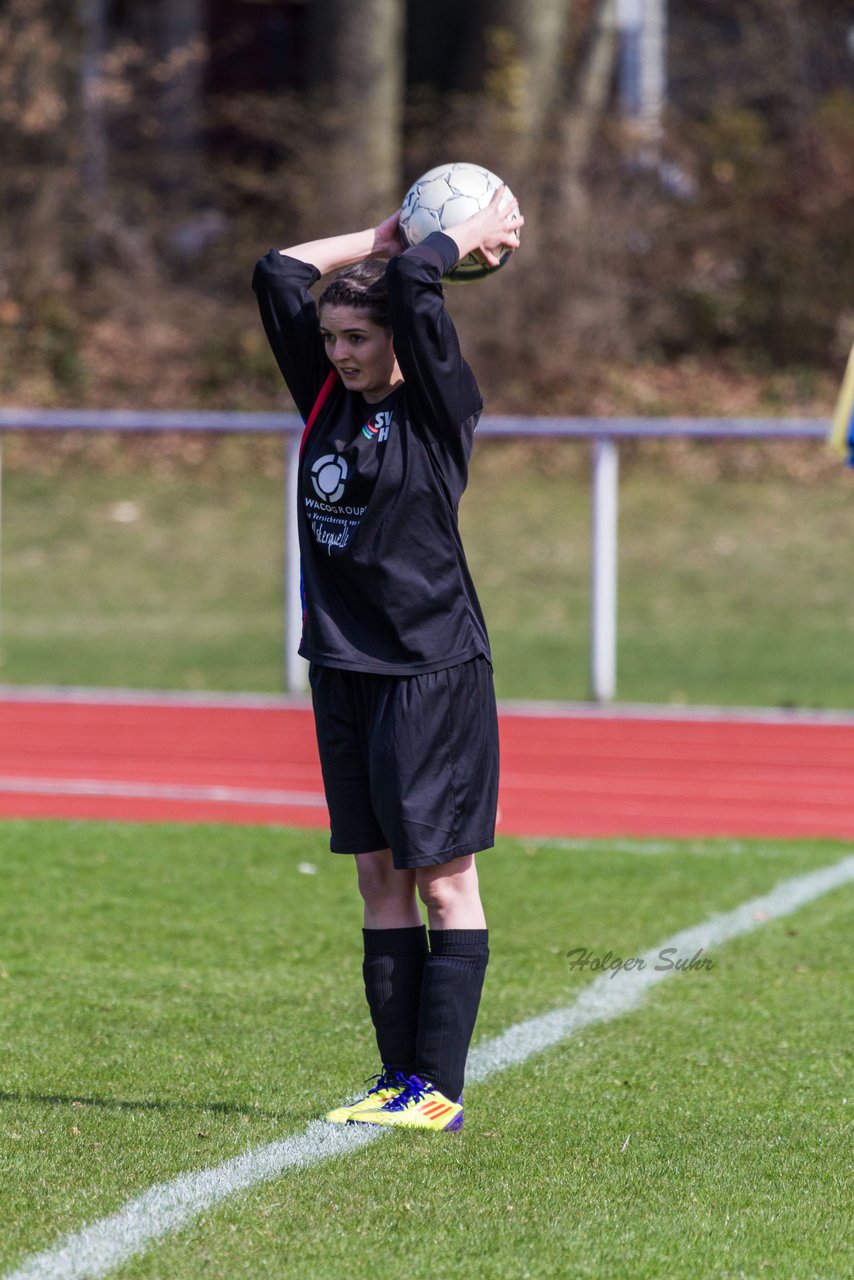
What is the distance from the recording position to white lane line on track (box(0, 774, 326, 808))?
8664 millimetres

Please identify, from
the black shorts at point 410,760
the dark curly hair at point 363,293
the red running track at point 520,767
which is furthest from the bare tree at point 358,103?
the black shorts at point 410,760

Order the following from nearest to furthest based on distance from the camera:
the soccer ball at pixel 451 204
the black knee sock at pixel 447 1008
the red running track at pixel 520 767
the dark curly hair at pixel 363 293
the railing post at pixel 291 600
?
the dark curly hair at pixel 363 293
the black knee sock at pixel 447 1008
the soccer ball at pixel 451 204
the red running track at pixel 520 767
the railing post at pixel 291 600

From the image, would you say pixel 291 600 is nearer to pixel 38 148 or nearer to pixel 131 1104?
pixel 131 1104

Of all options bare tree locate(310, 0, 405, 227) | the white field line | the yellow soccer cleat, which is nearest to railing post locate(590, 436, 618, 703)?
the white field line

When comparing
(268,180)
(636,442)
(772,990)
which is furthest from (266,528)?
(772,990)

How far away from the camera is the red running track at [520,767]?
27.2ft

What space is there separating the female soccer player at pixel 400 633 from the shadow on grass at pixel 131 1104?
24 cm

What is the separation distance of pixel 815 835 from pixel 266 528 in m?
10.6

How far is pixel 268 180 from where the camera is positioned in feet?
68.7

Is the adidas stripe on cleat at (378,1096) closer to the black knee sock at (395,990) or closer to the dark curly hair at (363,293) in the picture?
the black knee sock at (395,990)

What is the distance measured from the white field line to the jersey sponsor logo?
1471 millimetres

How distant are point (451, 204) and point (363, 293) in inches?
20.2

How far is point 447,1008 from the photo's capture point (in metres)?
3.85

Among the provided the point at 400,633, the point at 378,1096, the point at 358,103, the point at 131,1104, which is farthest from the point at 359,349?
the point at 358,103
